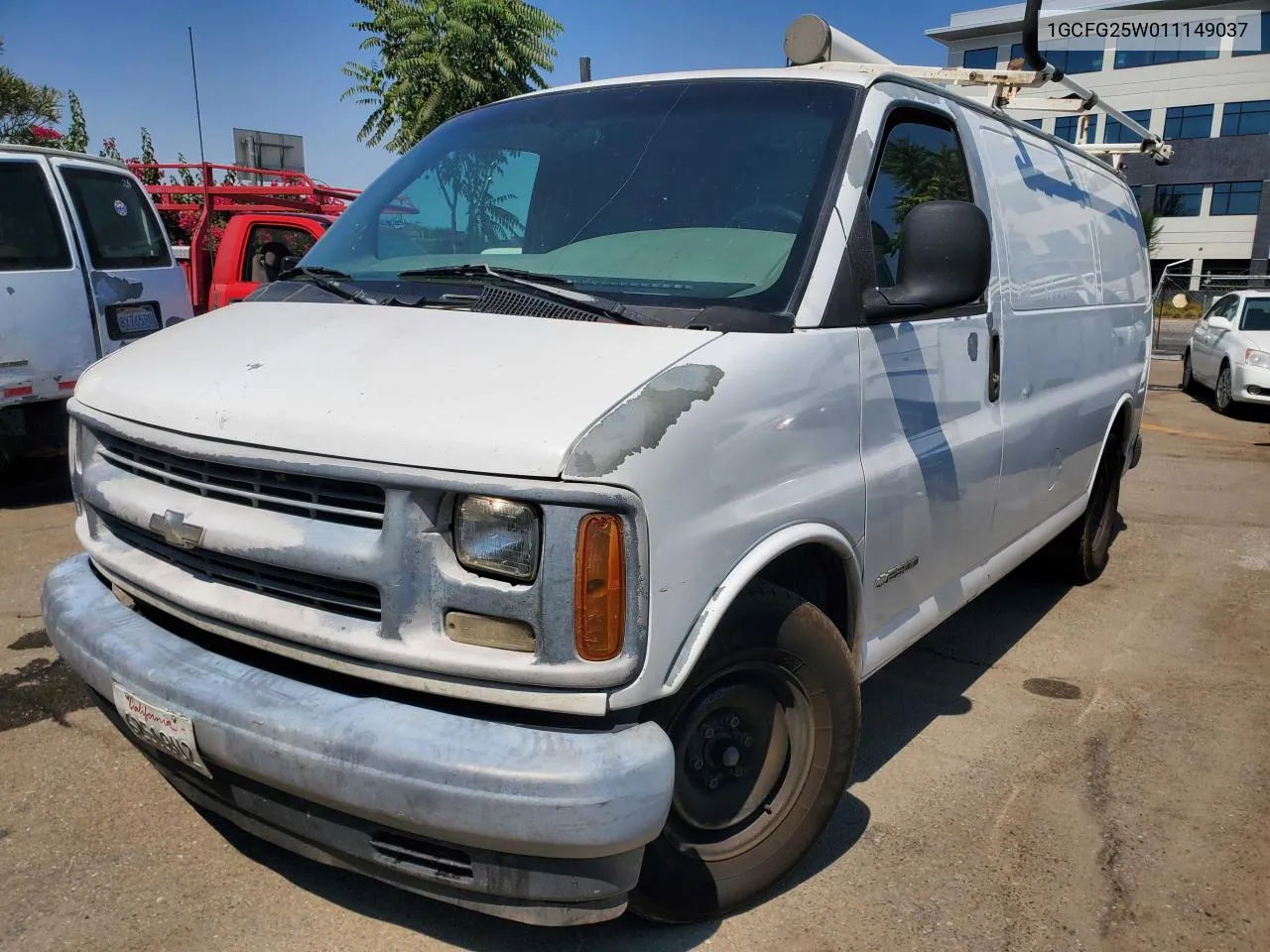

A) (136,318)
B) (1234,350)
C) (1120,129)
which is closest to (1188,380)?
(1234,350)

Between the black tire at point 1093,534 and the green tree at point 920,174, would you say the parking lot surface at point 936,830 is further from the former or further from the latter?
the green tree at point 920,174

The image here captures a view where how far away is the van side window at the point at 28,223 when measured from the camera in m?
6.63

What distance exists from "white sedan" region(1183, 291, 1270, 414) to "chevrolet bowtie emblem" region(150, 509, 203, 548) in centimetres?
1298

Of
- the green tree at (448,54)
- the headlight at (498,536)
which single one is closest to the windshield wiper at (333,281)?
the headlight at (498,536)

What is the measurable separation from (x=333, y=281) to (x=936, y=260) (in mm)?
1812

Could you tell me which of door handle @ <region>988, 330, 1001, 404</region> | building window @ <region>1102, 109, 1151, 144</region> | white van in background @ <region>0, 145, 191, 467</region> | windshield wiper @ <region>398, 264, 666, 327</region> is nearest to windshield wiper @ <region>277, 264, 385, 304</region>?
windshield wiper @ <region>398, 264, 666, 327</region>

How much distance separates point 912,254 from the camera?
2814 millimetres

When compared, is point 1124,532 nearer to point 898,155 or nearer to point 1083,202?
point 1083,202

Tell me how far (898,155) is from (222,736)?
2.49m

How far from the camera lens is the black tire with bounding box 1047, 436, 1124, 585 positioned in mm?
5473

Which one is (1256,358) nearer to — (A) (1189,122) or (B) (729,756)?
(B) (729,756)

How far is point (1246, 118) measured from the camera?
4869 cm

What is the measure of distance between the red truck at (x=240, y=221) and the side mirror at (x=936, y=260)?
7046mm

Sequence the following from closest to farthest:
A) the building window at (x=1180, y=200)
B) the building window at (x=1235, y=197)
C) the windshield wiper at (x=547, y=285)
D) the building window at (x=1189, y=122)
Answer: the windshield wiper at (x=547, y=285)
the building window at (x=1235, y=197)
the building window at (x=1189, y=122)
the building window at (x=1180, y=200)
